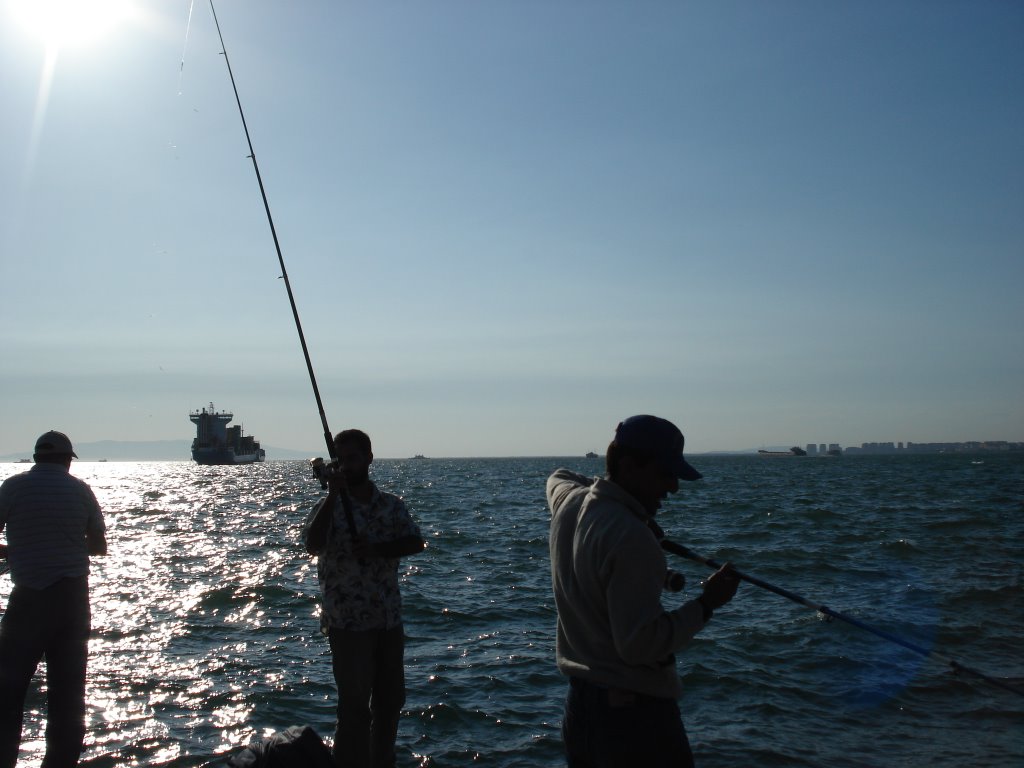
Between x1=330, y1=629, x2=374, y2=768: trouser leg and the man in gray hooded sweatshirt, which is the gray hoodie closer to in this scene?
the man in gray hooded sweatshirt

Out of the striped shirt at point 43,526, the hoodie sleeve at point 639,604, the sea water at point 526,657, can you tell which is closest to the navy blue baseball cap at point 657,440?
the hoodie sleeve at point 639,604

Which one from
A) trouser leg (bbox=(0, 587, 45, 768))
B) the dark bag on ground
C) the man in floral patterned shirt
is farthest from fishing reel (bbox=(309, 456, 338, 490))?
trouser leg (bbox=(0, 587, 45, 768))

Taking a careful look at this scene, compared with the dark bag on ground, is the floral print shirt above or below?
above

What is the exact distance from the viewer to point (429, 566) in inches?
634

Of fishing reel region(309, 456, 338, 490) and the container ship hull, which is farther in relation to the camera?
the container ship hull

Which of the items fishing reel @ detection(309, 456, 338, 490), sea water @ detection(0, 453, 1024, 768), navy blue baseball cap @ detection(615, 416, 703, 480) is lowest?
sea water @ detection(0, 453, 1024, 768)

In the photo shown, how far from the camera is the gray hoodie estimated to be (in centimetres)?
286

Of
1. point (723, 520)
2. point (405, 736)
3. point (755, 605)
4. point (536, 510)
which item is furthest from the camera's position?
point (536, 510)

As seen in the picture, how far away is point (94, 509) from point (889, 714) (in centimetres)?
712

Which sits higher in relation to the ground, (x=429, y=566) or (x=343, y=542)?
(x=343, y=542)

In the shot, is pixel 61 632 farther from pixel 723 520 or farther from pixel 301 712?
pixel 723 520

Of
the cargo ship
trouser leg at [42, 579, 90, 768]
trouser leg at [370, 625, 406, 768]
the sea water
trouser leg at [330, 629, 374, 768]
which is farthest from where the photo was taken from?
the cargo ship

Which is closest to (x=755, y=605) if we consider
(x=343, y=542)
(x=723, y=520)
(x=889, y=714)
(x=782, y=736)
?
(x=889, y=714)

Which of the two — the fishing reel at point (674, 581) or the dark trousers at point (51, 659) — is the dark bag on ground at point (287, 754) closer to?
the dark trousers at point (51, 659)
